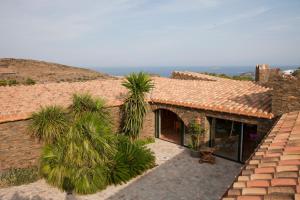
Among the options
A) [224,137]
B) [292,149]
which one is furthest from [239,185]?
[224,137]

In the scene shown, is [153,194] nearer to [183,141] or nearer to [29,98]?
[183,141]

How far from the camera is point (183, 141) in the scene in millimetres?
17516

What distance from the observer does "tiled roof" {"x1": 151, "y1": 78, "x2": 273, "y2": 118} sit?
45.2 feet

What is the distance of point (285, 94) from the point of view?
38.3 feet

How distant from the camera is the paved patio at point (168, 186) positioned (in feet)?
37.2

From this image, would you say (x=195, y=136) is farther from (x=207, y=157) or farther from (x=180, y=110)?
(x=180, y=110)

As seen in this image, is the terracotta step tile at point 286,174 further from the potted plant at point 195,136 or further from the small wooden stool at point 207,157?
the potted plant at point 195,136

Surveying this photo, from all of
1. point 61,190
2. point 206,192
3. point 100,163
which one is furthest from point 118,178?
point 206,192

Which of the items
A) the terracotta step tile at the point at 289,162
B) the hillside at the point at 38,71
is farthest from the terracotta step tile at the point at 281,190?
the hillside at the point at 38,71

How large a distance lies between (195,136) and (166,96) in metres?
3.59

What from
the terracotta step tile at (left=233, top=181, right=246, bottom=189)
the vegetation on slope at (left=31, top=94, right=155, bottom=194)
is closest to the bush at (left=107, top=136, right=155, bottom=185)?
the vegetation on slope at (left=31, top=94, right=155, bottom=194)

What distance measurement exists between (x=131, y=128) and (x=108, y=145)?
15.2ft

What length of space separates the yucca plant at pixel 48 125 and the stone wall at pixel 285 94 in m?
9.96

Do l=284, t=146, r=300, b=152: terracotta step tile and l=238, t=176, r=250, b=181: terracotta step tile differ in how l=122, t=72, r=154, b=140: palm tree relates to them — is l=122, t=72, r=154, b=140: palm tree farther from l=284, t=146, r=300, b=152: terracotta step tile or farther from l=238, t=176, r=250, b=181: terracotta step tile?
l=238, t=176, r=250, b=181: terracotta step tile
